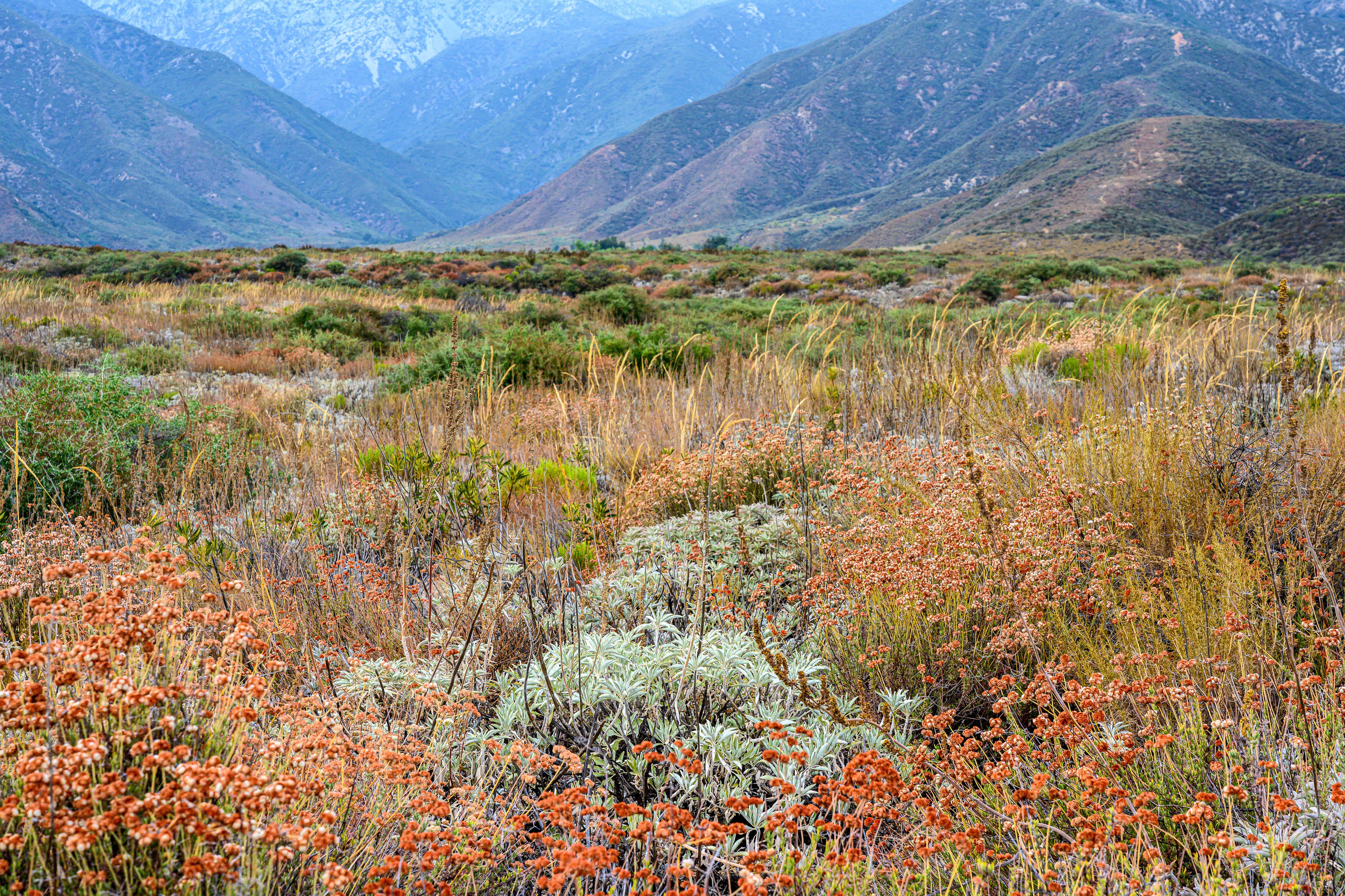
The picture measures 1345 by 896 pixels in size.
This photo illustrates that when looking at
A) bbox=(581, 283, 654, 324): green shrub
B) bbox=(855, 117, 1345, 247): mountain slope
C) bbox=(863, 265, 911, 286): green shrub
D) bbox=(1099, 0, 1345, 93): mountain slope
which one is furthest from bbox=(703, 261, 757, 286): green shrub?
bbox=(1099, 0, 1345, 93): mountain slope

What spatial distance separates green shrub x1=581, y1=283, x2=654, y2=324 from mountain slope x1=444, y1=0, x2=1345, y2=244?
333ft

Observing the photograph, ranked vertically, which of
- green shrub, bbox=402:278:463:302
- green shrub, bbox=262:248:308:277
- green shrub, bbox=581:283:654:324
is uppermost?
green shrub, bbox=262:248:308:277

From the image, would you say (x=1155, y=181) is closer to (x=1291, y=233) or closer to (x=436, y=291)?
(x=1291, y=233)

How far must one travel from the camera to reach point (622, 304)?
46.5ft

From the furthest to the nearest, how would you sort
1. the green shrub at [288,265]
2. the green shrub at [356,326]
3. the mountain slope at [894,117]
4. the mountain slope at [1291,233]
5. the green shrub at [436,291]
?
the mountain slope at [894,117] → the mountain slope at [1291,233] → the green shrub at [288,265] → the green shrub at [436,291] → the green shrub at [356,326]

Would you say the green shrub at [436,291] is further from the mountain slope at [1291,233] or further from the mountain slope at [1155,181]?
the mountain slope at [1155,181]

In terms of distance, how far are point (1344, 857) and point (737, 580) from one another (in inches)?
74.5

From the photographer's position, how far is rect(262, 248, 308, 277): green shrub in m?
24.5

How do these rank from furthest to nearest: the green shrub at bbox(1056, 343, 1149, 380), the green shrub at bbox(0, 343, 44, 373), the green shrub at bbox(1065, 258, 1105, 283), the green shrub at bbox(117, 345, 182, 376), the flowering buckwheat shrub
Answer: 1. the green shrub at bbox(1065, 258, 1105, 283)
2. the green shrub at bbox(117, 345, 182, 376)
3. the green shrub at bbox(0, 343, 44, 373)
4. the green shrub at bbox(1056, 343, 1149, 380)
5. the flowering buckwheat shrub

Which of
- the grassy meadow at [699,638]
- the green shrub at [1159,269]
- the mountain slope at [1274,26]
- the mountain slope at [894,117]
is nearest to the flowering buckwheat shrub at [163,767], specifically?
the grassy meadow at [699,638]

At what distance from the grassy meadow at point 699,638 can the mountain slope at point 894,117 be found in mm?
112493

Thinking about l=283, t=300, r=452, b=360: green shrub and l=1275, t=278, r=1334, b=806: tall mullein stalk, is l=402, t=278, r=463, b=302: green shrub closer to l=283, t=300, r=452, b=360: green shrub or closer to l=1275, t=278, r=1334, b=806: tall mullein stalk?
l=283, t=300, r=452, b=360: green shrub

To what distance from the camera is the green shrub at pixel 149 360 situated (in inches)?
330

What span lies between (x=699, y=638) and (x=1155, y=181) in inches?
3248
